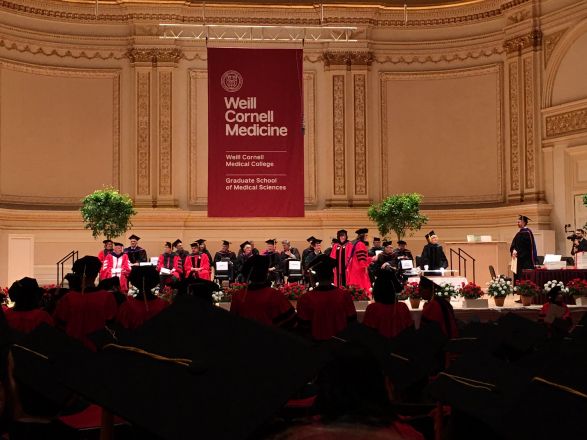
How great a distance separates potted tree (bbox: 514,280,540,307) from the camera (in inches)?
530

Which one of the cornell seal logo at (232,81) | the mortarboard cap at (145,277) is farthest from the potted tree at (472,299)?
the mortarboard cap at (145,277)

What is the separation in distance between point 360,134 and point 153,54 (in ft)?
18.2

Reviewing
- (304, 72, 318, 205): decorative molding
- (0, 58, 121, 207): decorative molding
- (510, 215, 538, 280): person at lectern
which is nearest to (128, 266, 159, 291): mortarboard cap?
(510, 215, 538, 280): person at lectern

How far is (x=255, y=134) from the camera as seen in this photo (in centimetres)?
1564

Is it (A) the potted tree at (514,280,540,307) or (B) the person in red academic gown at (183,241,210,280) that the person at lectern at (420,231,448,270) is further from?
(B) the person in red academic gown at (183,241,210,280)

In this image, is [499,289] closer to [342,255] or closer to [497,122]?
[342,255]

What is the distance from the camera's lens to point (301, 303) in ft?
24.1

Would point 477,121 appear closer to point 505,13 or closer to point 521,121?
point 521,121

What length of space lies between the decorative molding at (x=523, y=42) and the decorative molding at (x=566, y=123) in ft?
5.89

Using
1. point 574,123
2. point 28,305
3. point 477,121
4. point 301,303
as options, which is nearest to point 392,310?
point 301,303

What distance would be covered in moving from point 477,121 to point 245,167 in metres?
7.90

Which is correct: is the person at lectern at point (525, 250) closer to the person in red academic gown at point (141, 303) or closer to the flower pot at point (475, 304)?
the flower pot at point (475, 304)

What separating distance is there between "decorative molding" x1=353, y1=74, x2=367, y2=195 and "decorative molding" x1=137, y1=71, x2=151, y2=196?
205 inches

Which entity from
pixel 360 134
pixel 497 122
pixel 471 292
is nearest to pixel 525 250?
pixel 471 292
